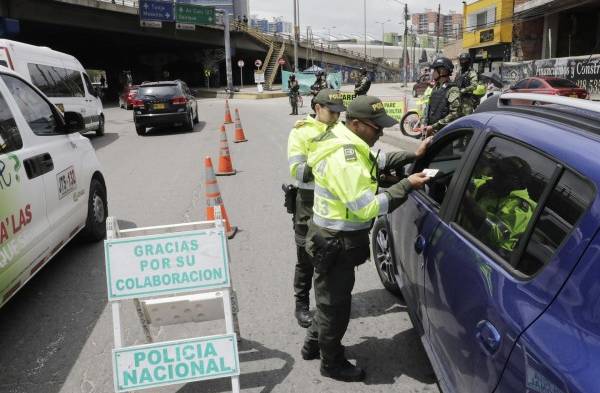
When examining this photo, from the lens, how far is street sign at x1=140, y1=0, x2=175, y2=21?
38.0m

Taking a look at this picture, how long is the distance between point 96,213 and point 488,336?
479cm

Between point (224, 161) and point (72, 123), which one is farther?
point (224, 161)

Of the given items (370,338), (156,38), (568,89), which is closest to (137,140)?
(370,338)

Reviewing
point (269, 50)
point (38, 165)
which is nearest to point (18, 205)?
point (38, 165)

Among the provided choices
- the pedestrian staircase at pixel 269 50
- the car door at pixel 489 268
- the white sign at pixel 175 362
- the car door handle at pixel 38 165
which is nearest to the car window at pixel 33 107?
the car door handle at pixel 38 165

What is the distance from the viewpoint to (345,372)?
307 cm

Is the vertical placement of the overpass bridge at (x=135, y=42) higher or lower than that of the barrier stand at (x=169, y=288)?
higher

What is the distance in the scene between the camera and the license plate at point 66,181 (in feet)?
14.8

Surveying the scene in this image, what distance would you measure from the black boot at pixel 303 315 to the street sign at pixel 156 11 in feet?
128

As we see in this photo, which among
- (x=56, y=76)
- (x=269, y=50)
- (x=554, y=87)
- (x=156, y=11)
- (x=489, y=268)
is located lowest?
(x=489, y=268)

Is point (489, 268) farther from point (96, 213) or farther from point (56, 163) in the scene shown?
point (96, 213)

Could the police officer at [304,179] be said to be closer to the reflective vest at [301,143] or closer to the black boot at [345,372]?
the reflective vest at [301,143]

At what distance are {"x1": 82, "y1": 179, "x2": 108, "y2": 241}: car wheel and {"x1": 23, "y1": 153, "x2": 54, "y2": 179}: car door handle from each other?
1.10m

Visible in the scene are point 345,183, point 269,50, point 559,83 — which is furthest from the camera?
point 269,50
